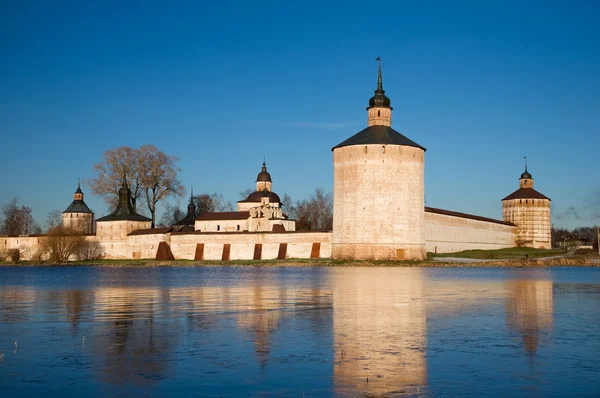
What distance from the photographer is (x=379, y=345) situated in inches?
341

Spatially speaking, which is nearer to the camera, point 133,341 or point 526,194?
point 133,341

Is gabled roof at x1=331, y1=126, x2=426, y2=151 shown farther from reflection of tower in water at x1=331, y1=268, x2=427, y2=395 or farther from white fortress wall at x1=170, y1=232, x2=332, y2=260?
reflection of tower in water at x1=331, y1=268, x2=427, y2=395

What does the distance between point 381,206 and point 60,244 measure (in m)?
22.5

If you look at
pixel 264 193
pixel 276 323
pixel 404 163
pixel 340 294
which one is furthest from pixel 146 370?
pixel 264 193

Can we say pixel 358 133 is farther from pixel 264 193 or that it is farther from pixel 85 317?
pixel 85 317

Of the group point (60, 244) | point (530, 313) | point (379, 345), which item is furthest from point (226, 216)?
point (379, 345)

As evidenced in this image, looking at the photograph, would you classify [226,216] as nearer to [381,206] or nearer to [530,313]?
[381,206]

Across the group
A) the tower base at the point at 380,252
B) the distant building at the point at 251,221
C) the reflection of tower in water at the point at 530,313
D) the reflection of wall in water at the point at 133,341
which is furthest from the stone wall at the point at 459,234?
the reflection of wall in water at the point at 133,341

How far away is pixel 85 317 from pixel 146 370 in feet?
15.6

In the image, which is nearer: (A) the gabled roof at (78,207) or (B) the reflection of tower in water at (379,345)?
(B) the reflection of tower in water at (379,345)

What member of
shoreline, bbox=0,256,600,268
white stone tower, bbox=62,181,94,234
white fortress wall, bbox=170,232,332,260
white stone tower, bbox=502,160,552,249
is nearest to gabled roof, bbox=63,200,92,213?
white stone tower, bbox=62,181,94,234

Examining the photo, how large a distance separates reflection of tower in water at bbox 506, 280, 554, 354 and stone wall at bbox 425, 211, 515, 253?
28.9 m

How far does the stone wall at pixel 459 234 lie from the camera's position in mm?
47250

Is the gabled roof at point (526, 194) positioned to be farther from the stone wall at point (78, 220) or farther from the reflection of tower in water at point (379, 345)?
the reflection of tower in water at point (379, 345)
